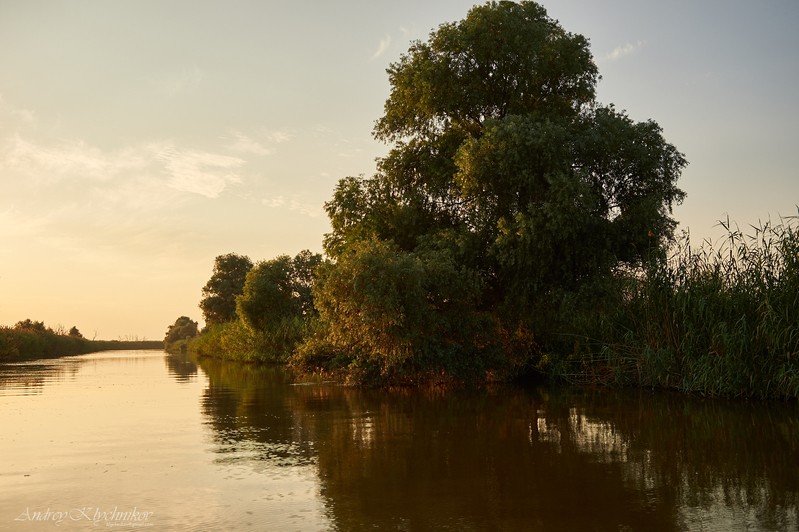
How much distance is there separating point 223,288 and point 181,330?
212ft

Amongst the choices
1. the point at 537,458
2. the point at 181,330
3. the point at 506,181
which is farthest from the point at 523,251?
the point at 181,330

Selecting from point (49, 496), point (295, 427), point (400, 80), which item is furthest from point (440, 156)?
point (49, 496)

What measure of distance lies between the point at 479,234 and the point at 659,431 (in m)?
14.1

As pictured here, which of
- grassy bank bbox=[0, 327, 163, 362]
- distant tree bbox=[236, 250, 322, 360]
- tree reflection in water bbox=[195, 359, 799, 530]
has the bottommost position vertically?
tree reflection in water bbox=[195, 359, 799, 530]

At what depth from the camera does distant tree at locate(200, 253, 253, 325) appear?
8675 cm

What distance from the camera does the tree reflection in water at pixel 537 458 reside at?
748cm

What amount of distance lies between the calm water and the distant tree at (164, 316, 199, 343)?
429ft

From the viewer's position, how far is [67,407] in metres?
19.1

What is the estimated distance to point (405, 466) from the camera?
1030 centimetres

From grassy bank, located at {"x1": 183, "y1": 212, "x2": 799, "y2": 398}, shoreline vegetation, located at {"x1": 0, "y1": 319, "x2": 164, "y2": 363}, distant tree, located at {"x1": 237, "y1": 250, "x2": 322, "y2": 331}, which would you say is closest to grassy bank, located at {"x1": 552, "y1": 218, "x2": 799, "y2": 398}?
grassy bank, located at {"x1": 183, "y1": 212, "x2": 799, "y2": 398}

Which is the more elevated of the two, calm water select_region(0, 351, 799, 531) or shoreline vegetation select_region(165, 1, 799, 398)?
shoreline vegetation select_region(165, 1, 799, 398)

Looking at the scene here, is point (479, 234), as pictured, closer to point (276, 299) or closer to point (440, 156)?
point (440, 156)

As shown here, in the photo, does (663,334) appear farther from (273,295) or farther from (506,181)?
(273,295)

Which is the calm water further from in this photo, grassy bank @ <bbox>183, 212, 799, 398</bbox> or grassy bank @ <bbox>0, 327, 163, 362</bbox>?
grassy bank @ <bbox>0, 327, 163, 362</bbox>
